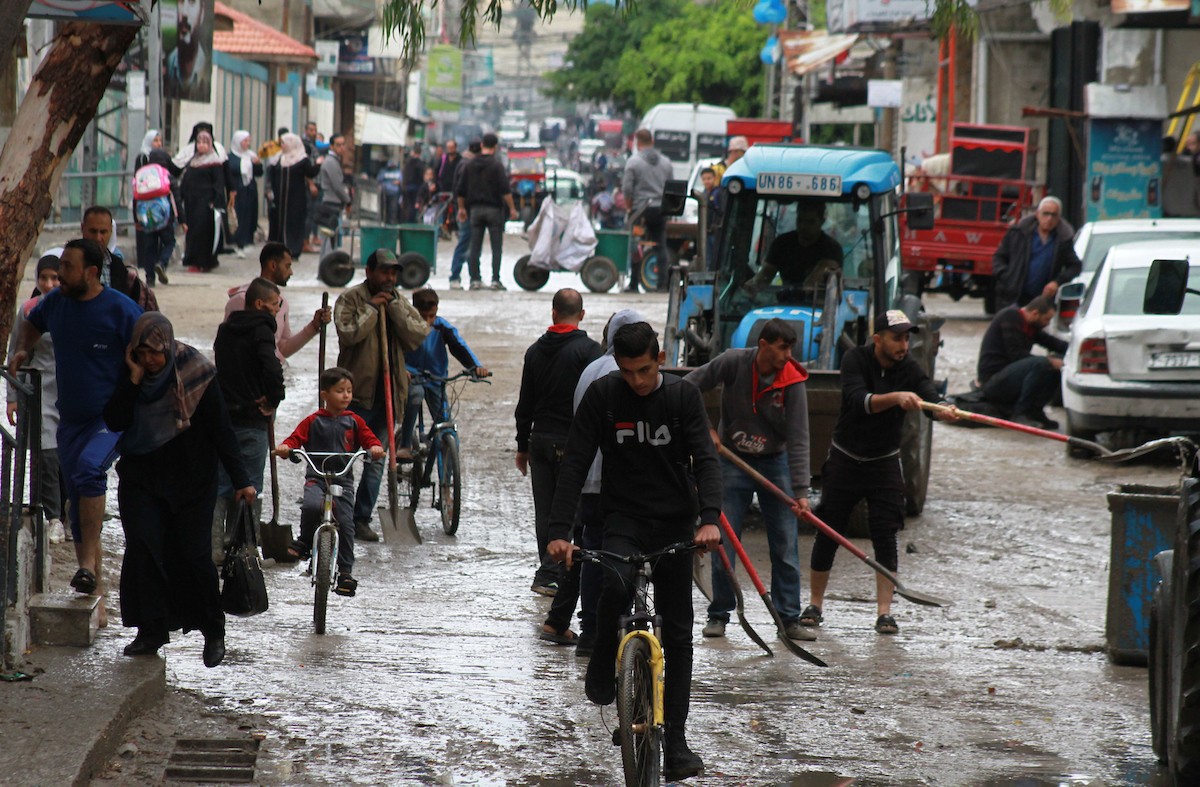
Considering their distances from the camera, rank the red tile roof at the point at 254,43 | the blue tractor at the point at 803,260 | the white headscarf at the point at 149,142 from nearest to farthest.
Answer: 1. the blue tractor at the point at 803,260
2. the white headscarf at the point at 149,142
3. the red tile roof at the point at 254,43

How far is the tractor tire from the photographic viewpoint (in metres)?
5.05

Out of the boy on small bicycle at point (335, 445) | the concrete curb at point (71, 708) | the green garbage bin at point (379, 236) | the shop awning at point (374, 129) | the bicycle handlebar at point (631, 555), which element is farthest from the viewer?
the shop awning at point (374, 129)

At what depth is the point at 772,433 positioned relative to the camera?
850 centimetres

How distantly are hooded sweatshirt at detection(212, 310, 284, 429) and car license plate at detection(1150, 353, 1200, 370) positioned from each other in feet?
23.6

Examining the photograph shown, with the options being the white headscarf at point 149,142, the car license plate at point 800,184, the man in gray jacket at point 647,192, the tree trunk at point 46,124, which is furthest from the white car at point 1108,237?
the white headscarf at point 149,142

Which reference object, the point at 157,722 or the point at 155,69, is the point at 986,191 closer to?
the point at 155,69

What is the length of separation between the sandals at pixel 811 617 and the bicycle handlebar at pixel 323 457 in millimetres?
2361

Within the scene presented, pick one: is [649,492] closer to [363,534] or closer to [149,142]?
[363,534]

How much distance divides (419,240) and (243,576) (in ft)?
56.2

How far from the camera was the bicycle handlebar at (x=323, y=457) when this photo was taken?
334 inches

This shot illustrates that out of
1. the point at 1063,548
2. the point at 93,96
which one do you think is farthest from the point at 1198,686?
the point at 1063,548

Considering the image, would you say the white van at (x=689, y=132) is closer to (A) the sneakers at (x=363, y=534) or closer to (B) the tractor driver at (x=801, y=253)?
(B) the tractor driver at (x=801, y=253)

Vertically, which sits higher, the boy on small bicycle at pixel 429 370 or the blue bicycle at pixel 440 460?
the boy on small bicycle at pixel 429 370

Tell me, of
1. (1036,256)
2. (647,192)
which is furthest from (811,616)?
(647,192)
